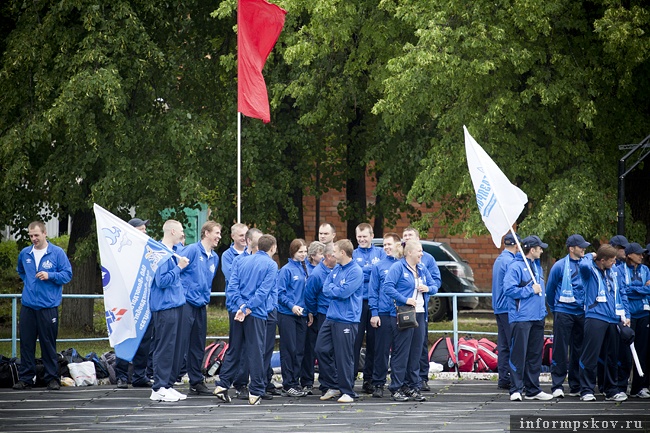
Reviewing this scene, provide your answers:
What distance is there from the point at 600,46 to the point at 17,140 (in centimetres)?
1046

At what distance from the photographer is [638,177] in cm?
1955

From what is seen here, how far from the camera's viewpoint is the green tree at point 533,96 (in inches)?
713

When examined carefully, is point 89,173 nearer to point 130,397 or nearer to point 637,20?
point 130,397

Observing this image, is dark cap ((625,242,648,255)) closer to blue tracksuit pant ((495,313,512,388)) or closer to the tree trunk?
blue tracksuit pant ((495,313,512,388))

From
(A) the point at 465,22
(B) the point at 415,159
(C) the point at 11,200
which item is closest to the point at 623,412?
(A) the point at 465,22

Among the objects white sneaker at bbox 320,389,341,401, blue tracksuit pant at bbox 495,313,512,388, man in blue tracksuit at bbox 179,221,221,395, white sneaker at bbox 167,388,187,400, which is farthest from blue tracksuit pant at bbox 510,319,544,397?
white sneaker at bbox 167,388,187,400

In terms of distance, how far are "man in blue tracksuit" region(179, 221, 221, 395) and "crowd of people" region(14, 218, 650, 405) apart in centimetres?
2

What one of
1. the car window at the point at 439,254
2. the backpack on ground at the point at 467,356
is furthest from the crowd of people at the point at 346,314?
the car window at the point at 439,254

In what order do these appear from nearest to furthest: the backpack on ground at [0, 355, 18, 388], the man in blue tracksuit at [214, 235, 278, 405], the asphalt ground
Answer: the asphalt ground < the man in blue tracksuit at [214, 235, 278, 405] < the backpack on ground at [0, 355, 18, 388]

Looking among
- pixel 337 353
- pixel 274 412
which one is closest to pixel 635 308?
pixel 337 353

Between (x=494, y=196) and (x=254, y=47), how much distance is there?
5.24m

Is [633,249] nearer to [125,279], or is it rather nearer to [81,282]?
[125,279]

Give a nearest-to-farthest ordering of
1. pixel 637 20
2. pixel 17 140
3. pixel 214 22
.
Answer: pixel 637 20, pixel 17 140, pixel 214 22

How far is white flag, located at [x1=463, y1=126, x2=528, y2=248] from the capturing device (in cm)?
1397
